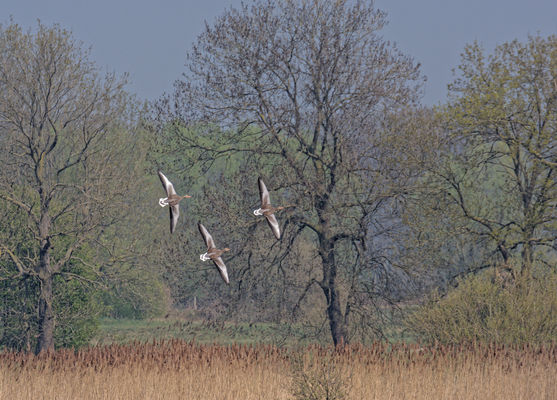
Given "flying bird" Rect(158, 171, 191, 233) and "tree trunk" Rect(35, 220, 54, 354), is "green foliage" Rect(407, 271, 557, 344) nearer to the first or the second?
"flying bird" Rect(158, 171, 191, 233)

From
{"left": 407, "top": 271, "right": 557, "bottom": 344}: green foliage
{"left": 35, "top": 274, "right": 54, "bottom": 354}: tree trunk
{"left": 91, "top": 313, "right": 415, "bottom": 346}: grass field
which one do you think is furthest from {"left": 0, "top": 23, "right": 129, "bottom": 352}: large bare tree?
{"left": 407, "top": 271, "right": 557, "bottom": 344}: green foliage

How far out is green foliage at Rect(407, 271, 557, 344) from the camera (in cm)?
1645

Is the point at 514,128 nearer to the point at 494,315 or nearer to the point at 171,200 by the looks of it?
the point at 494,315

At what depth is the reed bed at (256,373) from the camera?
12125 millimetres

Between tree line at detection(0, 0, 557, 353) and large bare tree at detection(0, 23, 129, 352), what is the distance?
0.19 feet

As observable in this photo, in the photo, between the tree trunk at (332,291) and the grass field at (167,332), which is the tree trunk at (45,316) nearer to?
the grass field at (167,332)

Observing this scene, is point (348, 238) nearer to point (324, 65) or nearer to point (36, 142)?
point (324, 65)

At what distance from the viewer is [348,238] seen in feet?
66.8

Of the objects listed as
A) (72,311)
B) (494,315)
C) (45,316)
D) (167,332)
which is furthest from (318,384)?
(167,332)

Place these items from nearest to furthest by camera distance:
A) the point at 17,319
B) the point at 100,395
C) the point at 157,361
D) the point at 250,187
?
the point at 100,395
the point at 157,361
the point at 250,187
the point at 17,319

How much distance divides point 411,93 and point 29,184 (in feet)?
37.0

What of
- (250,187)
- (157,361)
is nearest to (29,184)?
(250,187)

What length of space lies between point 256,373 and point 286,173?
6672 millimetres

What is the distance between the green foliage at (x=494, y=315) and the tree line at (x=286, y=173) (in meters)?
0.30
